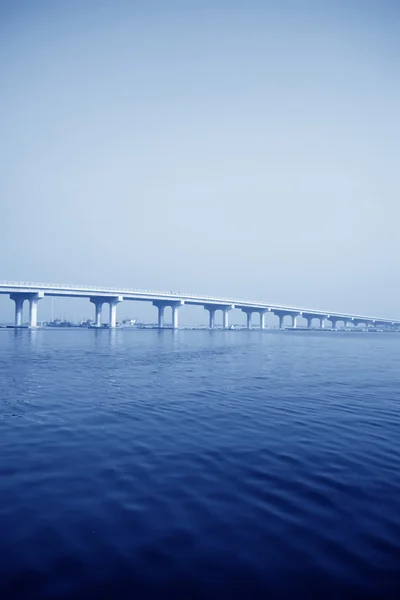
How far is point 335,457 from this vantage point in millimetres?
9328

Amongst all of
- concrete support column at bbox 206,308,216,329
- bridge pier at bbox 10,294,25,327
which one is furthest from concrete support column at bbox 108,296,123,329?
concrete support column at bbox 206,308,216,329

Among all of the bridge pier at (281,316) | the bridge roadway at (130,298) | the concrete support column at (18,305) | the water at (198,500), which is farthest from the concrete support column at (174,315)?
the water at (198,500)

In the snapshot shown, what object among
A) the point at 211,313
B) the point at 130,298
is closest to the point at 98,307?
the point at 130,298

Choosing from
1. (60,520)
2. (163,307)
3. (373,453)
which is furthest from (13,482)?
(163,307)

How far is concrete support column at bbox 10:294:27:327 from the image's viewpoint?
93.3 meters

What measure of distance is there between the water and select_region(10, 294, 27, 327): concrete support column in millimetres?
88628

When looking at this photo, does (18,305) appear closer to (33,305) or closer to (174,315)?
(33,305)

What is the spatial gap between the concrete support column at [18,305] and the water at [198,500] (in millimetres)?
88628

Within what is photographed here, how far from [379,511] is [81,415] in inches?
408

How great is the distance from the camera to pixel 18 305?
9531cm

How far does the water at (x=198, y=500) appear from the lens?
4.71m

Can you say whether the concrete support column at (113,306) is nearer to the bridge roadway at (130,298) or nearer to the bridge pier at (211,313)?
the bridge roadway at (130,298)

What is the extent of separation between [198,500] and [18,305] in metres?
102

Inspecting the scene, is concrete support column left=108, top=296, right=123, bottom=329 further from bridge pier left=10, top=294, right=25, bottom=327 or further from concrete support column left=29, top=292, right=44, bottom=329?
bridge pier left=10, top=294, right=25, bottom=327
